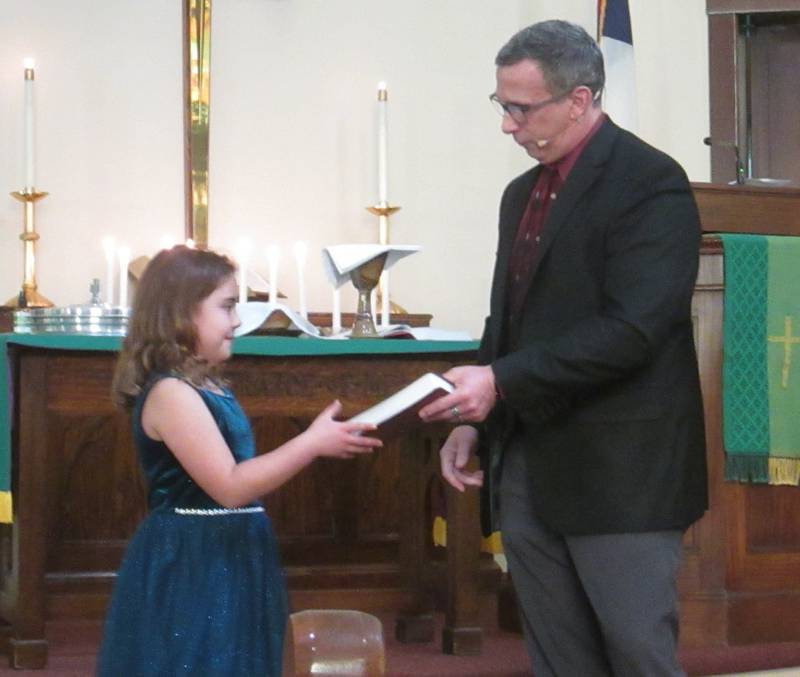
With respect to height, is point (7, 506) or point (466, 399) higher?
point (466, 399)

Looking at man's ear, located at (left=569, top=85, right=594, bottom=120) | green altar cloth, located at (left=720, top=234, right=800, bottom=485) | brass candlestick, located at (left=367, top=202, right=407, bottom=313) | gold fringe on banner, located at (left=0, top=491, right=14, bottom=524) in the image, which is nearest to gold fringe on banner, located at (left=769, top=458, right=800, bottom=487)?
green altar cloth, located at (left=720, top=234, right=800, bottom=485)

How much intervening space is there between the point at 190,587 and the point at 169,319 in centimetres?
50

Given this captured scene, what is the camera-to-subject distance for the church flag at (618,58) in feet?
17.0

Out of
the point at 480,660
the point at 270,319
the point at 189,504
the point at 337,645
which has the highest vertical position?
the point at 270,319

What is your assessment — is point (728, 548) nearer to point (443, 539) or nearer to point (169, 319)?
point (443, 539)

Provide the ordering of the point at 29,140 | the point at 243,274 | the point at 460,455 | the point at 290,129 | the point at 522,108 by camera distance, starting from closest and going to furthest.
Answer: the point at 522,108
the point at 460,455
the point at 243,274
the point at 29,140
the point at 290,129

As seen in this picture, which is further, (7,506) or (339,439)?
(7,506)

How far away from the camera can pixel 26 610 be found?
3713 mm

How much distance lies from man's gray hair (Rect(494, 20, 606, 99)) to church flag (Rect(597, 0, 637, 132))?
267 centimetres

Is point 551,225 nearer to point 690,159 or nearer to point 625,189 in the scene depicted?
point 625,189

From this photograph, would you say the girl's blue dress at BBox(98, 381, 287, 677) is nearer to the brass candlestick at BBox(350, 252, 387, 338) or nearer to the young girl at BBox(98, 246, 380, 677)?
the young girl at BBox(98, 246, 380, 677)

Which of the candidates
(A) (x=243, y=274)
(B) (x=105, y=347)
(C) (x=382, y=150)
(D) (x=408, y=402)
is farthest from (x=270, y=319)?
(D) (x=408, y=402)

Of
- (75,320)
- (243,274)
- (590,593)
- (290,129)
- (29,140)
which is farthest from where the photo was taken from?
(290,129)

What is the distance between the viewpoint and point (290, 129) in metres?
5.14
